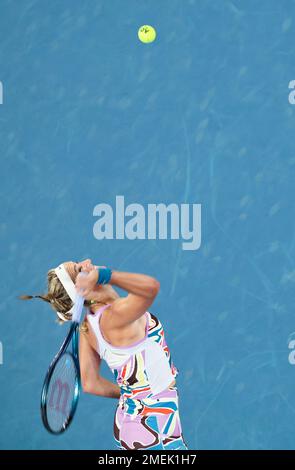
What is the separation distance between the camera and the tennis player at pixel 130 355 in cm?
282

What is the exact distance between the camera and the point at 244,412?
4.15 m

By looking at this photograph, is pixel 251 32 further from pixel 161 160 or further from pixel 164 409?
pixel 164 409

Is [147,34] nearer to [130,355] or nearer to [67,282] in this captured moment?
[67,282]

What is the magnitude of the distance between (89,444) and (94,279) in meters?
1.84

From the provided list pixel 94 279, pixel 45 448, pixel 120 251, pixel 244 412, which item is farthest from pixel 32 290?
pixel 94 279

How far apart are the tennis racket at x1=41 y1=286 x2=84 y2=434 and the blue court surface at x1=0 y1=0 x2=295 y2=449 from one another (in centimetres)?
120

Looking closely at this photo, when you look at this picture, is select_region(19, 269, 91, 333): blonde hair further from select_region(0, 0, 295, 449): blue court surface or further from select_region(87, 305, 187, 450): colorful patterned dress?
select_region(0, 0, 295, 449): blue court surface

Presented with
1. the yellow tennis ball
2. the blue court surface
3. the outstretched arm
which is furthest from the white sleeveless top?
the yellow tennis ball

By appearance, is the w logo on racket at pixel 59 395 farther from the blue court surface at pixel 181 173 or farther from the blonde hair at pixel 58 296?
the blue court surface at pixel 181 173

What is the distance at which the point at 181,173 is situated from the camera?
4133 millimetres

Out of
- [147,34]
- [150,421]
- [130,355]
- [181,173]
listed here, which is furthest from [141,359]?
[147,34]

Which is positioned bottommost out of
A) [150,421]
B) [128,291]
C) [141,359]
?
[150,421]

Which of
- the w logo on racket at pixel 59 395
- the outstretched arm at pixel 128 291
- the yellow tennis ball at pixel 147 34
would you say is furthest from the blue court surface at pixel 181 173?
the outstretched arm at pixel 128 291

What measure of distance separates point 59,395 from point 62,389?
0.02m
